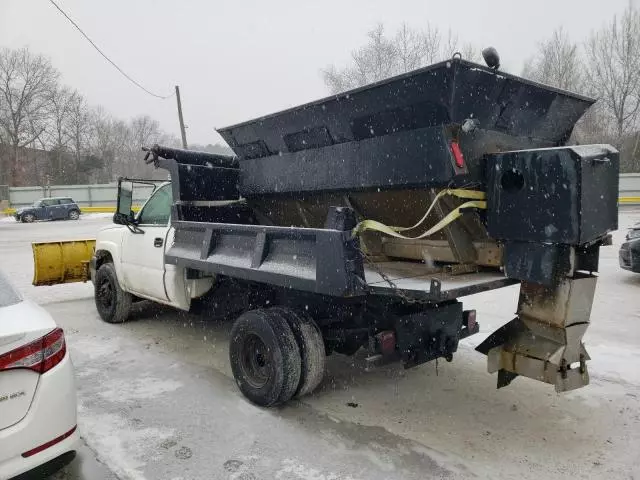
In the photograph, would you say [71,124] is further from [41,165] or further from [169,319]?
[169,319]

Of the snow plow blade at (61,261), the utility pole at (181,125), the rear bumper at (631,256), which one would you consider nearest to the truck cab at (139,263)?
the snow plow blade at (61,261)

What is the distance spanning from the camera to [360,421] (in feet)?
12.2

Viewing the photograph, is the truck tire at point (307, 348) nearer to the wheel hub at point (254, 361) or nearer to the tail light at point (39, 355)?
the wheel hub at point (254, 361)

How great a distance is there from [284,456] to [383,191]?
2064mm

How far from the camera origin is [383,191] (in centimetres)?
402

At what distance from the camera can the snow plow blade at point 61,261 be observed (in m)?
7.37

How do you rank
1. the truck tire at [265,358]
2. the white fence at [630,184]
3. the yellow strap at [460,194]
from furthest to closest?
1. the white fence at [630,184]
2. the truck tire at [265,358]
3. the yellow strap at [460,194]

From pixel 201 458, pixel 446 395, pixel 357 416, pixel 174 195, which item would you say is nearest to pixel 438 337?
pixel 446 395

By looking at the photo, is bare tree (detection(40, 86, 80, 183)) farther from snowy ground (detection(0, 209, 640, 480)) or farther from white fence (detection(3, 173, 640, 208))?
snowy ground (detection(0, 209, 640, 480))

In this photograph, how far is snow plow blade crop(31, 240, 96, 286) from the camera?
7.37m

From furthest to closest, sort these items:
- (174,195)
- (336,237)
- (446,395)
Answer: (174,195) → (446,395) → (336,237)

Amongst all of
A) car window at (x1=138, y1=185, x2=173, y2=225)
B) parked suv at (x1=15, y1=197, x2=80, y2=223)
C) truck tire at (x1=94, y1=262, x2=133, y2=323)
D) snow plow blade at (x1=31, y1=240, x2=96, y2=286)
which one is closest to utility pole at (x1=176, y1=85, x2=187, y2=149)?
parked suv at (x1=15, y1=197, x2=80, y2=223)

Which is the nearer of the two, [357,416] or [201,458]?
[201,458]

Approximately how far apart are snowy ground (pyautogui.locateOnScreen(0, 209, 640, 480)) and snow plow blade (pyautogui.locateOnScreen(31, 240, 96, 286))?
7.73 feet
